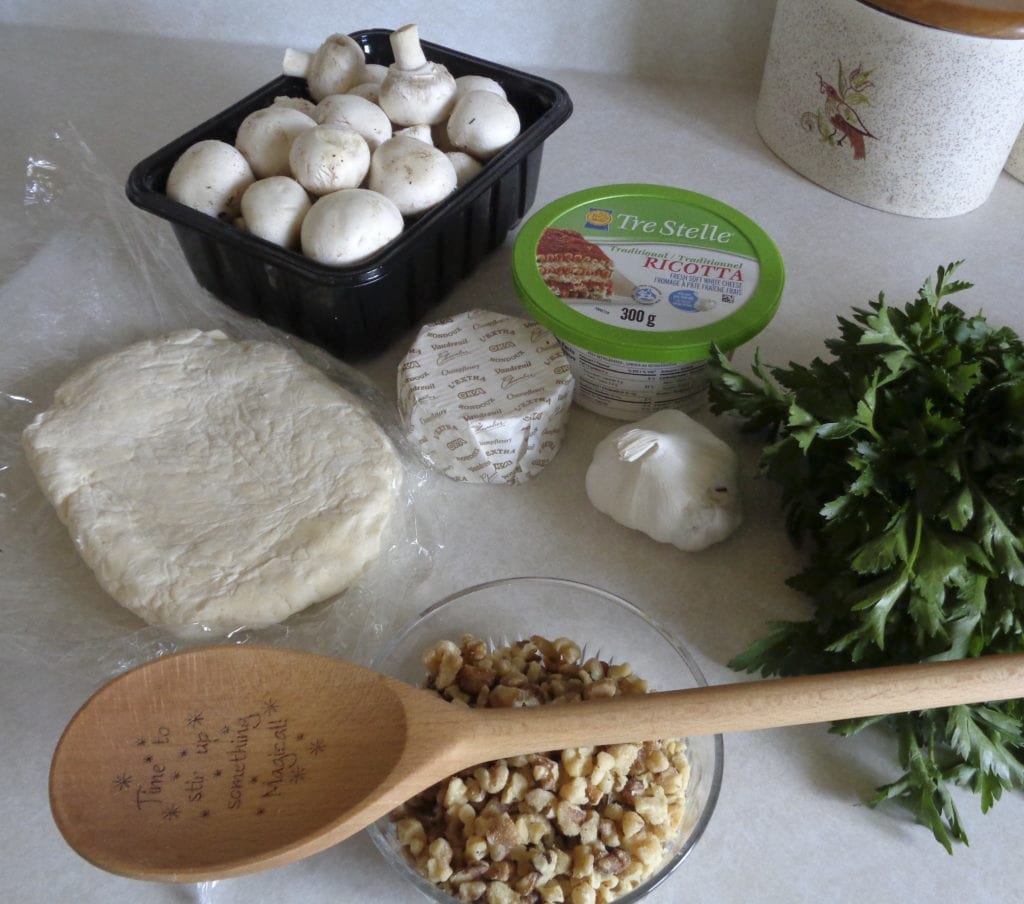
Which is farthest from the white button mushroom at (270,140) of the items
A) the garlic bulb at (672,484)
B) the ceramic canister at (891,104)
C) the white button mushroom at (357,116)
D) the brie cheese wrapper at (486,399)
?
the ceramic canister at (891,104)

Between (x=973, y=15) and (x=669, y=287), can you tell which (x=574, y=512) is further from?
(x=973, y=15)

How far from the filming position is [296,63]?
3.28 feet

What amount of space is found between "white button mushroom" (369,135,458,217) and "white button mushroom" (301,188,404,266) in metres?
0.04

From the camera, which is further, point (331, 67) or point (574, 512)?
point (331, 67)

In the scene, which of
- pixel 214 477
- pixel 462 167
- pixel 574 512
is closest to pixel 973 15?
pixel 462 167

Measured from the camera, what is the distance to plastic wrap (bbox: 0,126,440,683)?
2.33ft

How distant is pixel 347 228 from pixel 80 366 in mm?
313

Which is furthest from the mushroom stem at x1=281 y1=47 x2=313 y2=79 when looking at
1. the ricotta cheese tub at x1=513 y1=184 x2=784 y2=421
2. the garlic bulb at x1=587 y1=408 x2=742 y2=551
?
the garlic bulb at x1=587 y1=408 x2=742 y2=551

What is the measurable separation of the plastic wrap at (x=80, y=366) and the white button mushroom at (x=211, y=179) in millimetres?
104

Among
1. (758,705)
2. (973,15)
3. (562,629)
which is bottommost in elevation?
(562,629)

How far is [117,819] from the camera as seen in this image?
544mm

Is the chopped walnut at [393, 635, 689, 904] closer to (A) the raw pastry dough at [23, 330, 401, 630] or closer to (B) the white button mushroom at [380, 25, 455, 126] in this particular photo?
(A) the raw pastry dough at [23, 330, 401, 630]

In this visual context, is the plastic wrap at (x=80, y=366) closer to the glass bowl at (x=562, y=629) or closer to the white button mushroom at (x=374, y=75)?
the glass bowl at (x=562, y=629)

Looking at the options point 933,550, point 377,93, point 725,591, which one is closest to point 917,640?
point 933,550
